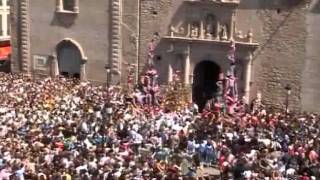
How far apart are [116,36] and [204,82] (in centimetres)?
542

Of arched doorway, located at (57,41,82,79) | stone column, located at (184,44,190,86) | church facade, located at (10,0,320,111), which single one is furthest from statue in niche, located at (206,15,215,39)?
arched doorway, located at (57,41,82,79)

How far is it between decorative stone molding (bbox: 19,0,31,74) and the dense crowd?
23.8 feet

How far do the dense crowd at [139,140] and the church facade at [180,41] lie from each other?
255 cm

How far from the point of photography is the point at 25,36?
4666cm

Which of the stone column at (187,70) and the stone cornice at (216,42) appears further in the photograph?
the stone column at (187,70)

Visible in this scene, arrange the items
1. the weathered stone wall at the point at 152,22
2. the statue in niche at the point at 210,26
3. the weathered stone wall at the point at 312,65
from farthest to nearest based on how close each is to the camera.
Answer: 1. the weathered stone wall at the point at 152,22
2. the statue in niche at the point at 210,26
3. the weathered stone wall at the point at 312,65

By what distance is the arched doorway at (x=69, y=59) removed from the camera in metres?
45.4

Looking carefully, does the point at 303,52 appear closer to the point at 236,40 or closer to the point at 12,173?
the point at 236,40

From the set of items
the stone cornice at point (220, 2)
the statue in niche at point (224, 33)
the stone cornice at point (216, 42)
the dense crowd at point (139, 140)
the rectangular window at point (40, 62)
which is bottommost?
the dense crowd at point (139, 140)

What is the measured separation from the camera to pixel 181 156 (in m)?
29.1

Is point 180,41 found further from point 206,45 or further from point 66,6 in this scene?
point 66,6

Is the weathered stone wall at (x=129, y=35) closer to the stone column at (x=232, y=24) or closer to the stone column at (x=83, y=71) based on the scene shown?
the stone column at (x=83, y=71)

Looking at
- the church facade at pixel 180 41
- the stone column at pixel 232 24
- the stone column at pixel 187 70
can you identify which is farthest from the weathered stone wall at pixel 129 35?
the stone column at pixel 232 24

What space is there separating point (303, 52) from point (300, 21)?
154 centimetres
